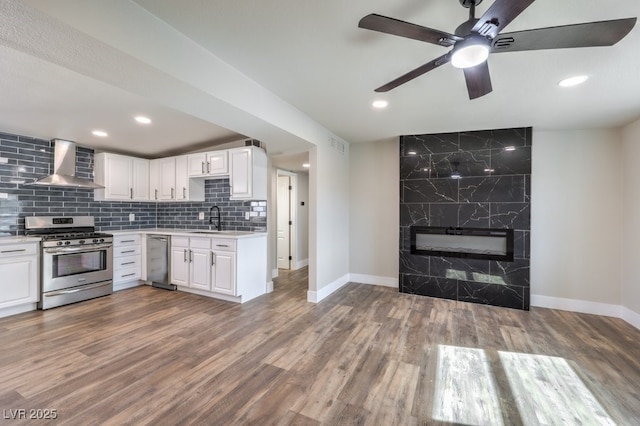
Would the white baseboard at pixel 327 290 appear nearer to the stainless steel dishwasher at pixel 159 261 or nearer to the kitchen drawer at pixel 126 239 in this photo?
the stainless steel dishwasher at pixel 159 261

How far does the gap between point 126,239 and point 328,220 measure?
3.33 metres

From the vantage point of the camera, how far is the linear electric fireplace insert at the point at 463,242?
12.2 ft

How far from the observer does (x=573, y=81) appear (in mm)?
2316

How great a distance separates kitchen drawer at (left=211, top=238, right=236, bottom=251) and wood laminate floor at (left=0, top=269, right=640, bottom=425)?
0.79m

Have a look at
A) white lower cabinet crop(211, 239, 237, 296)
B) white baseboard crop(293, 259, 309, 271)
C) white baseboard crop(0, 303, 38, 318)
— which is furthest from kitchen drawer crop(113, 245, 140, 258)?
white baseboard crop(293, 259, 309, 271)

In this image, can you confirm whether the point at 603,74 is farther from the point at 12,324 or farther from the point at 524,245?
the point at 12,324

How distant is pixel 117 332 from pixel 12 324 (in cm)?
129

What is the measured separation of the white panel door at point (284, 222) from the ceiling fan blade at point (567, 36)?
487 cm

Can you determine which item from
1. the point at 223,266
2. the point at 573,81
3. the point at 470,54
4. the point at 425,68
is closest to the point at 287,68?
the point at 425,68

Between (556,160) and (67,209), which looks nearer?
(556,160)

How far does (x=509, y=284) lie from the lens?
363 centimetres

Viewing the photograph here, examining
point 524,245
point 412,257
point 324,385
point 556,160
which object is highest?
point 556,160

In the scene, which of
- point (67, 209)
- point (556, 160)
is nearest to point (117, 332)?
point (67, 209)

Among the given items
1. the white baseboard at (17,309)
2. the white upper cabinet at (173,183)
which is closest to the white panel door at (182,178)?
the white upper cabinet at (173,183)
